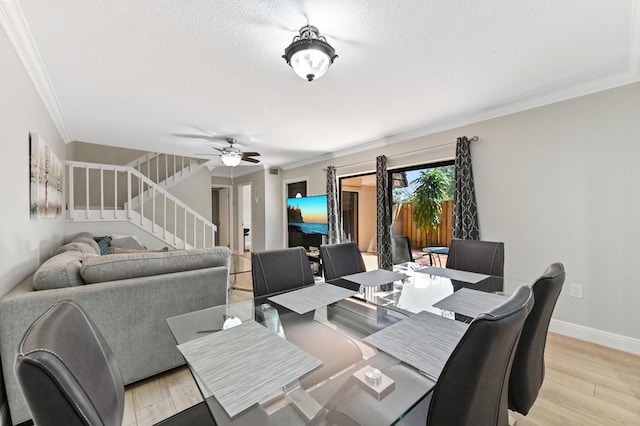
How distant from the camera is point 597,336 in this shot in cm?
245

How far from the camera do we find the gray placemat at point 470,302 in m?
1.45

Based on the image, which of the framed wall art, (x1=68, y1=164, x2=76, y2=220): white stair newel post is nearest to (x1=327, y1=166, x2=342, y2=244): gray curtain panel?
the framed wall art

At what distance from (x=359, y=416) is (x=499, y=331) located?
0.54 m

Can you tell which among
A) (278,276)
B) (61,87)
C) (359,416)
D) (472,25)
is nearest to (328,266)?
(278,276)

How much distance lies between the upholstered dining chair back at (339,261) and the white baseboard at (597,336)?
2157mm

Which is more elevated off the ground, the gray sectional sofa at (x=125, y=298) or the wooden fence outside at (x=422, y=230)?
the wooden fence outside at (x=422, y=230)

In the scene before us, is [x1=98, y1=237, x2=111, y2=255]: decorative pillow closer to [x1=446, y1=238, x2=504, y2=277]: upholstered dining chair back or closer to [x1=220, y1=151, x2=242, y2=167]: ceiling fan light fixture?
[x1=220, y1=151, x2=242, y2=167]: ceiling fan light fixture

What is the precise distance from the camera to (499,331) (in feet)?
2.12

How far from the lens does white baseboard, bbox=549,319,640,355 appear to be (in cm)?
229

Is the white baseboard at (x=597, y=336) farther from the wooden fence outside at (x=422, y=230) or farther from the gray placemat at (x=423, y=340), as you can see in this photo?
the gray placemat at (x=423, y=340)

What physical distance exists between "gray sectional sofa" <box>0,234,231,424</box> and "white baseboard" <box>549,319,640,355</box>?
10.8ft

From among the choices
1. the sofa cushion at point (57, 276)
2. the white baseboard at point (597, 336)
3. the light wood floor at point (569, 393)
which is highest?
the sofa cushion at point (57, 276)

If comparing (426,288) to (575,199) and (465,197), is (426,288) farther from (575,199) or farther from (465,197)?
(575,199)

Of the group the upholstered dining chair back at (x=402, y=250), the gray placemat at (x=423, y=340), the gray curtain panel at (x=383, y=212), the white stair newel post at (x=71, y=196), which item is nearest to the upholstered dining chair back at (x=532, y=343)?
the gray placemat at (x=423, y=340)
